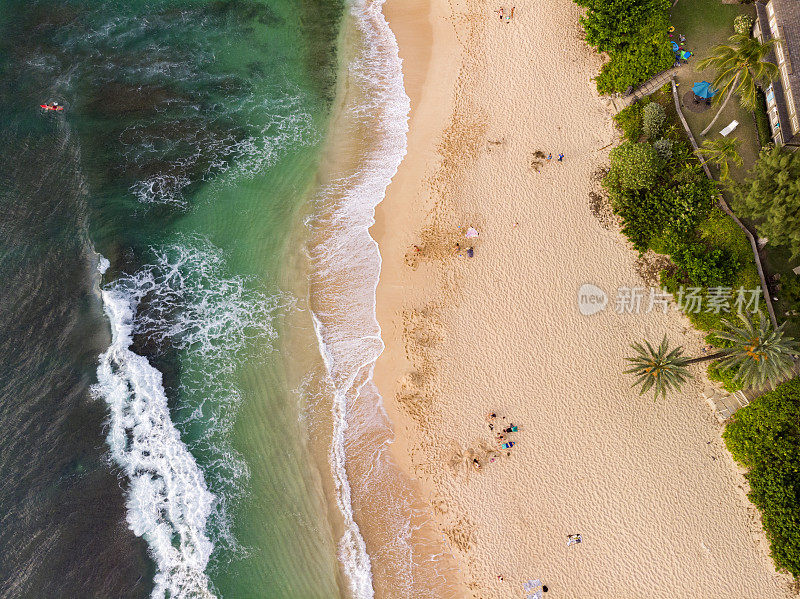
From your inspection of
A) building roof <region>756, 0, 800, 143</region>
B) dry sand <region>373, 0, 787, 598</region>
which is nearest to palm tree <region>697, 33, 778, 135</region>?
building roof <region>756, 0, 800, 143</region>

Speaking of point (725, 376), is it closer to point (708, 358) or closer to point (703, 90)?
point (708, 358)

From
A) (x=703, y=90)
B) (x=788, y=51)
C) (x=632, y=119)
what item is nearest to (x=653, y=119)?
(x=632, y=119)

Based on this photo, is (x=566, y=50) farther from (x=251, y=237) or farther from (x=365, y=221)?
(x=251, y=237)

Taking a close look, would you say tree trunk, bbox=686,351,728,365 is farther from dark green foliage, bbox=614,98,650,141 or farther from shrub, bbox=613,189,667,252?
dark green foliage, bbox=614,98,650,141

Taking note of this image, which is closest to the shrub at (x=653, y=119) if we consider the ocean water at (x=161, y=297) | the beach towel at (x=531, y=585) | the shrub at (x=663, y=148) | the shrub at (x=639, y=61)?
the shrub at (x=663, y=148)

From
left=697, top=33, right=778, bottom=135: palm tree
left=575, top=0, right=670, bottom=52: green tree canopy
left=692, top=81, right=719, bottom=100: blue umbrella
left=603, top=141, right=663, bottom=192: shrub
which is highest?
left=575, top=0, right=670, bottom=52: green tree canopy

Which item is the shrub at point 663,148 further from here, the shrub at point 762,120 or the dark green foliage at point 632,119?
the shrub at point 762,120

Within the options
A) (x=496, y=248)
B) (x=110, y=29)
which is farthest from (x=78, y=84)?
(x=496, y=248)

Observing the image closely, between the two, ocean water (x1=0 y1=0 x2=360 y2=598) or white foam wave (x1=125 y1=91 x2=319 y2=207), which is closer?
ocean water (x1=0 y1=0 x2=360 y2=598)
